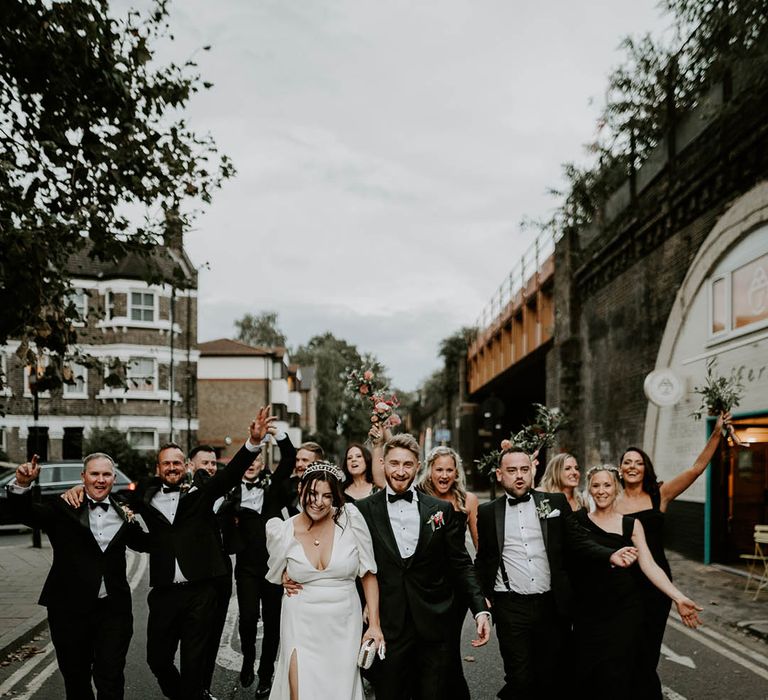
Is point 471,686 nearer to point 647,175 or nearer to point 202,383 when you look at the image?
point 647,175

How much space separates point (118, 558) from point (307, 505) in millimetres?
1536

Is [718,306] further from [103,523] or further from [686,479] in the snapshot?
[103,523]

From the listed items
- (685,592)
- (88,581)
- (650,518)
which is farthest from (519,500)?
(685,592)

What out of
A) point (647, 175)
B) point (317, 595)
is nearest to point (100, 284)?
point (647, 175)

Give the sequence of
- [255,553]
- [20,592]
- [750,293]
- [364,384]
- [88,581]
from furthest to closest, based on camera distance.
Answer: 1. [750,293]
2. [20,592]
3. [364,384]
4. [255,553]
5. [88,581]

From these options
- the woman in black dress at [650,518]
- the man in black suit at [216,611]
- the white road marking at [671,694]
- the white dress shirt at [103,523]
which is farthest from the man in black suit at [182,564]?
the white road marking at [671,694]

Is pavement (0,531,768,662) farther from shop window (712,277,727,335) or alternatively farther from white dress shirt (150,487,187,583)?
shop window (712,277,727,335)

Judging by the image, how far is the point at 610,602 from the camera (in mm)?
5582

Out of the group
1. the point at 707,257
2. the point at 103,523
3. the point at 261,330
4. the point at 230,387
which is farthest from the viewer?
the point at 261,330

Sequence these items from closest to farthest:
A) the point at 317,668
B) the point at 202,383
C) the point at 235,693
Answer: the point at 317,668 < the point at 235,693 < the point at 202,383

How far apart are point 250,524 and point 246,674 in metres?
1.25

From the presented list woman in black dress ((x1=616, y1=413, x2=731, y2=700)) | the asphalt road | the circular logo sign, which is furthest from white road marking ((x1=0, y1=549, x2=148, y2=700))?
the circular logo sign

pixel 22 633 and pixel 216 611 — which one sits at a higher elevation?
pixel 216 611

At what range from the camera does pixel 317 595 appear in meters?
4.64
